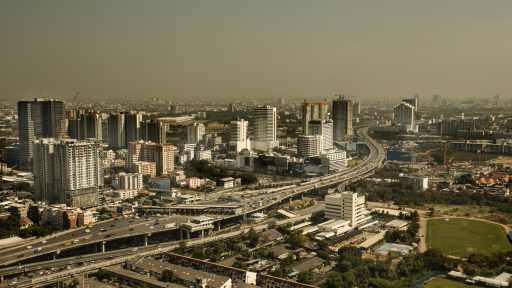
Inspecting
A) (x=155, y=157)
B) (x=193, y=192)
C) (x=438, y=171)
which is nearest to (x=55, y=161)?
(x=193, y=192)

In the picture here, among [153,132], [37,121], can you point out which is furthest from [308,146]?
[37,121]

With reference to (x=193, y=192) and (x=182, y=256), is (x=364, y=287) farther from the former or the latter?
(x=193, y=192)

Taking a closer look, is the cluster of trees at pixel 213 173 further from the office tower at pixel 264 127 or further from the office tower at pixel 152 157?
the office tower at pixel 264 127

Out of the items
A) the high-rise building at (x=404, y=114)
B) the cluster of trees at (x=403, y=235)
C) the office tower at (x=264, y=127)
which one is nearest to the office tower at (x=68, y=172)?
the cluster of trees at (x=403, y=235)

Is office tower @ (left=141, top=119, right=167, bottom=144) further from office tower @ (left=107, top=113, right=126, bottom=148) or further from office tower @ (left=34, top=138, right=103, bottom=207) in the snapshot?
office tower @ (left=34, top=138, right=103, bottom=207)

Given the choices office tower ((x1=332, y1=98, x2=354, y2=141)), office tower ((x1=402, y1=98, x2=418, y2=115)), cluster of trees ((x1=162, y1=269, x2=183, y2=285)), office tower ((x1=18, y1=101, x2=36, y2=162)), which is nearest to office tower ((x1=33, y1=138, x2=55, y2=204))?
office tower ((x1=18, y1=101, x2=36, y2=162))
